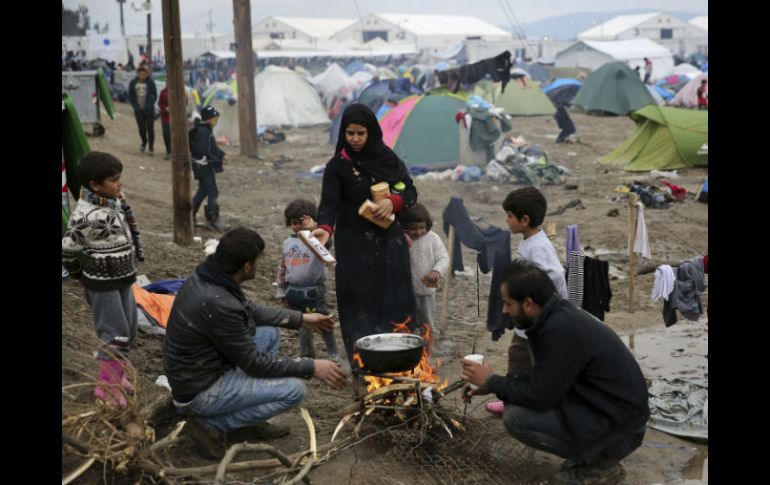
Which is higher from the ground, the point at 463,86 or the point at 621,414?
the point at 463,86

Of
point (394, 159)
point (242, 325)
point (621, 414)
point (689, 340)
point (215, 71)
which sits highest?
point (215, 71)

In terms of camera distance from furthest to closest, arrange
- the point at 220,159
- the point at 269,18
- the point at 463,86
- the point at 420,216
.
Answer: the point at 269,18 → the point at 463,86 → the point at 220,159 → the point at 420,216

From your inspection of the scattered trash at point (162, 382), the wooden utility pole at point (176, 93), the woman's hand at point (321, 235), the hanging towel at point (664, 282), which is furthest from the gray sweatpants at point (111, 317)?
the wooden utility pole at point (176, 93)

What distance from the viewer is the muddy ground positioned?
4.25 m

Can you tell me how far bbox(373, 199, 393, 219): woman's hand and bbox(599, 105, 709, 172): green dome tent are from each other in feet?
41.3

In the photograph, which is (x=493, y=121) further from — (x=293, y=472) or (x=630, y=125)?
(x=293, y=472)

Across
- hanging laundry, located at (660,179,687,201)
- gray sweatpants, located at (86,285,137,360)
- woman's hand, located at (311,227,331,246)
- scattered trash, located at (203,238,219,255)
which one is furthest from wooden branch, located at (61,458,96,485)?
hanging laundry, located at (660,179,687,201)

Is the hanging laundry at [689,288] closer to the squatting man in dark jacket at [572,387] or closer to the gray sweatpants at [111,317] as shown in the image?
the squatting man in dark jacket at [572,387]

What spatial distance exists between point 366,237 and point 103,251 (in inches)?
62.5

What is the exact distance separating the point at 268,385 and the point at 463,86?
56.4 feet

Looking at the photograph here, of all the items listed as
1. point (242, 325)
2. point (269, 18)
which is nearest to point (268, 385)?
point (242, 325)

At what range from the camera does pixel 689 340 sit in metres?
6.52

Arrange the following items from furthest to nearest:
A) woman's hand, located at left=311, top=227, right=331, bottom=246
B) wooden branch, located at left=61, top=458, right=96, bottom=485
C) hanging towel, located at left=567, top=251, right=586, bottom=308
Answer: hanging towel, located at left=567, top=251, right=586, bottom=308 → woman's hand, located at left=311, top=227, right=331, bottom=246 → wooden branch, located at left=61, top=458, right=96, bottom=485

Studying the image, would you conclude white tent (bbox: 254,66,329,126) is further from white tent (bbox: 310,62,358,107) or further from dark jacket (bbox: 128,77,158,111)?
dark jacket (bbox: 128,77,158,111)
